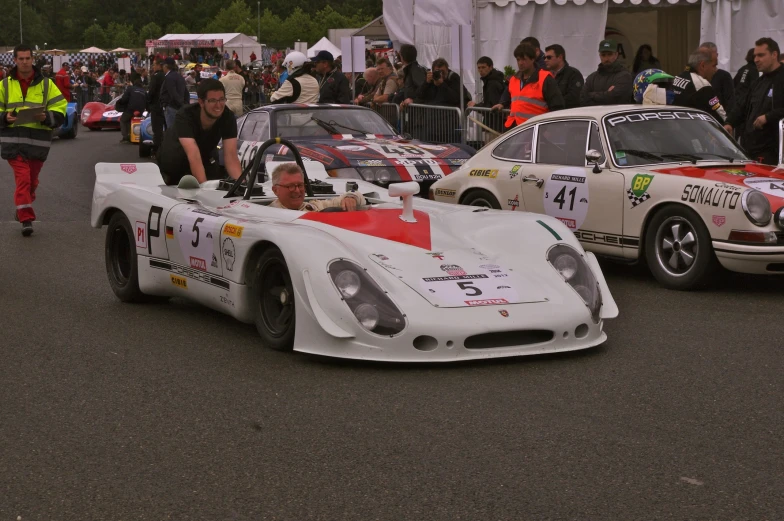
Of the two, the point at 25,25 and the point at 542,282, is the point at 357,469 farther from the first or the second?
the point at 25,25

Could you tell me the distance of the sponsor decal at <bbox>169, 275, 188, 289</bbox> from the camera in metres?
7.31

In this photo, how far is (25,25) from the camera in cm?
14938

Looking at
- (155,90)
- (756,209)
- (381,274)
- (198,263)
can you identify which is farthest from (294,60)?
(381,274)

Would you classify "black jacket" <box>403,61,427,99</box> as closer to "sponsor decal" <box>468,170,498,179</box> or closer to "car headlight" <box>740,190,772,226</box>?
"sponsor decal" <box>468,170,498,179</box>

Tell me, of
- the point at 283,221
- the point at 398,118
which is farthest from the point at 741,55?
the point at 283,221

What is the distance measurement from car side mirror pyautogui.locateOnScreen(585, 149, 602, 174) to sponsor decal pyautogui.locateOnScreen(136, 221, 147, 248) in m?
3.31

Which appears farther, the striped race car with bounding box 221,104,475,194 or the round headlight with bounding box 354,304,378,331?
the striped race car with bounding box 221,104,475,194

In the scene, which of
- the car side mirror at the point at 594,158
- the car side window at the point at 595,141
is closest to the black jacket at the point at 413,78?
the car side window at the point at 595,141

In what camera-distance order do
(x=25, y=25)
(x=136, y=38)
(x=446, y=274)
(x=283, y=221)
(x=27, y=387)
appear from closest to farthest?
(x=27, y=387)
(x=446, y=274)
(x=283, y=221)
(x=136, y=38)
(x=25, y=25)

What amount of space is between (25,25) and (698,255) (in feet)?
498

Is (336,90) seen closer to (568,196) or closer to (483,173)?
(483,173)

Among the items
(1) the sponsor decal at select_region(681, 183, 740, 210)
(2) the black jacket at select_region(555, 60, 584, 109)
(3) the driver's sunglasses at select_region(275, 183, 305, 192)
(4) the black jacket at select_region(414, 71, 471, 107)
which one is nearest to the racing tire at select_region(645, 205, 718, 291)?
(1) the sponsor decal at select_region(681, 183, 740, 210)

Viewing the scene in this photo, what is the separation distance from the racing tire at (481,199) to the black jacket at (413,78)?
6.27 metres

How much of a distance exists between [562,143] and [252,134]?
17.0 ft
